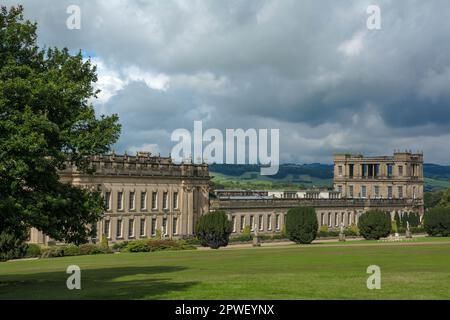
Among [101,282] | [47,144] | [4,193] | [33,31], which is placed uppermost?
[33,31]

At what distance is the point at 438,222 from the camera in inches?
3625

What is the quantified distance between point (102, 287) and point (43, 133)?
5797 millimetres

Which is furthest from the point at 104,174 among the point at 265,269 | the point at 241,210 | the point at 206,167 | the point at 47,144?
the point at 47,144

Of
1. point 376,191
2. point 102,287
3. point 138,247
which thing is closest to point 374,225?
point 138,247

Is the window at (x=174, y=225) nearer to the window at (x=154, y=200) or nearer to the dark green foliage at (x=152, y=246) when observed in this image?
the window at (x=154, y=200)

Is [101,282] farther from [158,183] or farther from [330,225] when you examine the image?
[330,225]

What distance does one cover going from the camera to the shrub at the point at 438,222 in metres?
91.2

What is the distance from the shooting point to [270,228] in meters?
110

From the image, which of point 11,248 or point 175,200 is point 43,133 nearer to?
point 11,248

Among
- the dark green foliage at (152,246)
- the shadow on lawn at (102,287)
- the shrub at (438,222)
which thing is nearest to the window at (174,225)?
the dark green foliage at (152,246)

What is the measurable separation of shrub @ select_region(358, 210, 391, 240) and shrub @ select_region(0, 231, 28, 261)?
126 feet

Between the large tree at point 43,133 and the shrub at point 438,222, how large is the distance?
67.4 meters

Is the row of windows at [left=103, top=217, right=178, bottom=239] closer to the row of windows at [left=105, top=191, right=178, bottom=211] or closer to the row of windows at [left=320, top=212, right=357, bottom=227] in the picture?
the row of windows at [left=105, top=191, right=178, bottom=211]
